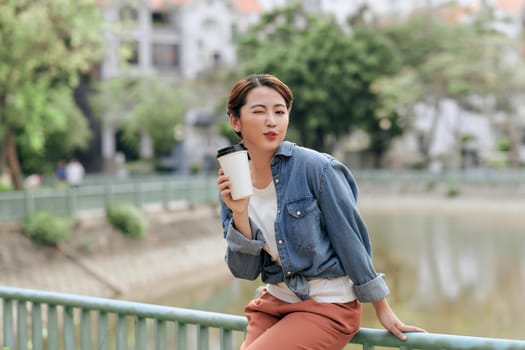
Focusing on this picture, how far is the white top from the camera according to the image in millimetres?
2986

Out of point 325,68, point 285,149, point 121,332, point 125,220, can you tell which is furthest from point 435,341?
point 325,68

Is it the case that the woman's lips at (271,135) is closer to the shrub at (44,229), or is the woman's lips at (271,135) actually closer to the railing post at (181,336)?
the railing post at (181,336)

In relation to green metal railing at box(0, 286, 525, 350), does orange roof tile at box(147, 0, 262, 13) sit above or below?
above

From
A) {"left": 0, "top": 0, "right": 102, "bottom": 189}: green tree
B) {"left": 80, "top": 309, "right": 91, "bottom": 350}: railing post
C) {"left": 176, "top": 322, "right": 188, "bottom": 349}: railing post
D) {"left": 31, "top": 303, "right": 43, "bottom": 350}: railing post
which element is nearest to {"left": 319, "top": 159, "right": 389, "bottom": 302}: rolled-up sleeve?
{"left": 176, "top": 322, "right": 188, "bottom": 349}: railing post

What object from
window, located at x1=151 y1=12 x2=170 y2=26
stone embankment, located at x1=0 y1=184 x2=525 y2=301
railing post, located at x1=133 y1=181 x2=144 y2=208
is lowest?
stone embankment, located at x1=0 y1=184 x2=525 y2=301

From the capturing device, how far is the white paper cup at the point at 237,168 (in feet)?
9.23

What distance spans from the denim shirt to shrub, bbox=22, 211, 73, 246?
13.8m

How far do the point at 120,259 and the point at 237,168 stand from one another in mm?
15562

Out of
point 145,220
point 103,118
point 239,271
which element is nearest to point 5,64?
point 145,220

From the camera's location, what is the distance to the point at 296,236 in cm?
297

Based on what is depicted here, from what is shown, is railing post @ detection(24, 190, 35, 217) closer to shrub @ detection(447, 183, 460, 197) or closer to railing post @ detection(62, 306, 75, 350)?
railing post @ detection(62, 306, 75, 350)

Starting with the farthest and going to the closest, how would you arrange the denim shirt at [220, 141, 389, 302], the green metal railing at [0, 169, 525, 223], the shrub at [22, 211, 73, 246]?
the green metal railing at [0, 169, 525, 223]
the shrub at [22, 211, 73, 246]
the denim shirt at [220, 141, 389, 302]

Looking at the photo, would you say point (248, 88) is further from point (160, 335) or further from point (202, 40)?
point (202, 40)

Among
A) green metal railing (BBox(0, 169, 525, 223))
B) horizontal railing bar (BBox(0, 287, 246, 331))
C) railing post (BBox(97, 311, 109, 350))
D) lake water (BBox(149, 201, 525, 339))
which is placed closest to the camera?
horizontal railing bar (BBox(0, 287, 246, 331))
